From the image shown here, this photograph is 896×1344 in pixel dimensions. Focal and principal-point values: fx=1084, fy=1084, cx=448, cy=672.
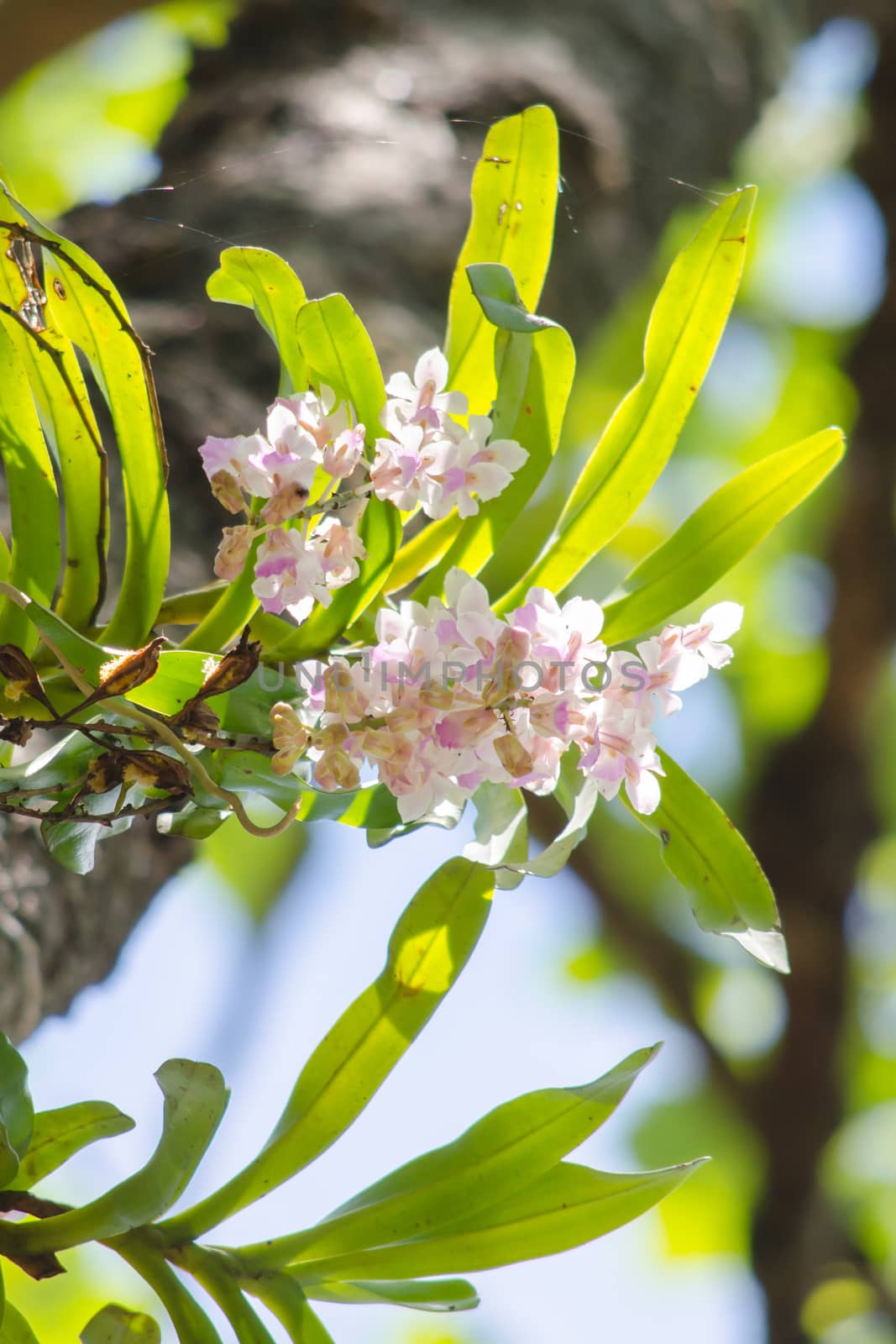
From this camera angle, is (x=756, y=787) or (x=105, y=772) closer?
(x=105, y=772)

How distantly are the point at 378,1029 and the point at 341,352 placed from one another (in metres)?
0.34

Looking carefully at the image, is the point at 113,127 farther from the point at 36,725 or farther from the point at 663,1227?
the point at 663,1227

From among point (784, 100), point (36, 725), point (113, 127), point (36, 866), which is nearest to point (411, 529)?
point (36, 866)

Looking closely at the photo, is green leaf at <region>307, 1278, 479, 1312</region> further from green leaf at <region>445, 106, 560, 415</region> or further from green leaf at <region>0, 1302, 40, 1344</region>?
green leaf at <region>445, 106, 560, 415</region>

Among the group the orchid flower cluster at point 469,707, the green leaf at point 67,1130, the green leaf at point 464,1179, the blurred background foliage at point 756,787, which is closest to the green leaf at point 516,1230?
the green leaf at point 464,1179

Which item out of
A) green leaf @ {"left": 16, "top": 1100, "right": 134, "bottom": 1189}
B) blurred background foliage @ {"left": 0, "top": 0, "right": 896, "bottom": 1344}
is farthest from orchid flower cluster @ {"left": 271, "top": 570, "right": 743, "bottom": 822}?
blurred background foliage @ {"left": 0, "top": 0, "right": 896, "bottom": 1344}

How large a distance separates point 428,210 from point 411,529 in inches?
14.4

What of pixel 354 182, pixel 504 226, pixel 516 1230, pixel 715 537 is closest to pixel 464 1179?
pixel 516 1230

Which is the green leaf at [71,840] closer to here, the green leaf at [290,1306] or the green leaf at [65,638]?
the green leaf at [65,638]

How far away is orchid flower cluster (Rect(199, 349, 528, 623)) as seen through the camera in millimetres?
456

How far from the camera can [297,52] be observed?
1360 mm

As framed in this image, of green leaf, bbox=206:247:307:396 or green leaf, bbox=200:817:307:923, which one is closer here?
green leaf, bbox=206:247:307:396

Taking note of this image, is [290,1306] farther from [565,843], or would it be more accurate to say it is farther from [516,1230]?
[565,843]

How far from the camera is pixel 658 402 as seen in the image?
1.95 feet
